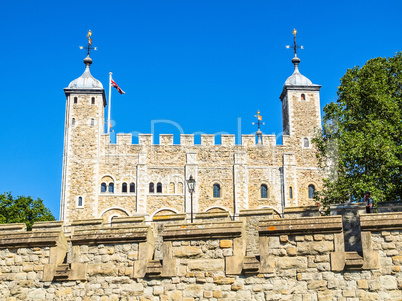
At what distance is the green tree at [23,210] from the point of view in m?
42.0

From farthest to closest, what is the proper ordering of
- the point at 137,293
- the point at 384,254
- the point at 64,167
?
the point at 64,167, the point at 137,293, the point at 384,254

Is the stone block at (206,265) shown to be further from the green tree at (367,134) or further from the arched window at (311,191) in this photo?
the arched window at (311,191)

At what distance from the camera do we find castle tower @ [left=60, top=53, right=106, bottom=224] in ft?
140

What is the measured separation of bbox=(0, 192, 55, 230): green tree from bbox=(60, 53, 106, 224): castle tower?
1578 millimetres

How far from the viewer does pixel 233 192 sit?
44.1 meters

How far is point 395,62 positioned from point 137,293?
2211cm

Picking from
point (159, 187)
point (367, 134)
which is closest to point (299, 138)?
point (159, 187)

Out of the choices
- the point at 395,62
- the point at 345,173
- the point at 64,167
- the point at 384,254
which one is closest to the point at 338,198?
the point at 345,173

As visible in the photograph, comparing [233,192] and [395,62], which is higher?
[395,62]

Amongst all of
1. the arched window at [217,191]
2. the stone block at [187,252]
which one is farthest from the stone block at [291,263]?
the arched window at [217,191]

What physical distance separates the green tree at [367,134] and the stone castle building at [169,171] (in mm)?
15854

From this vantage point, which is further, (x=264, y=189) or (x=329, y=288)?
(x=264, y=189)

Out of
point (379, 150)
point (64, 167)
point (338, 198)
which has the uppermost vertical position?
point (64, 167)

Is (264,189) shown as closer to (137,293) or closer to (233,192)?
(233,192)
